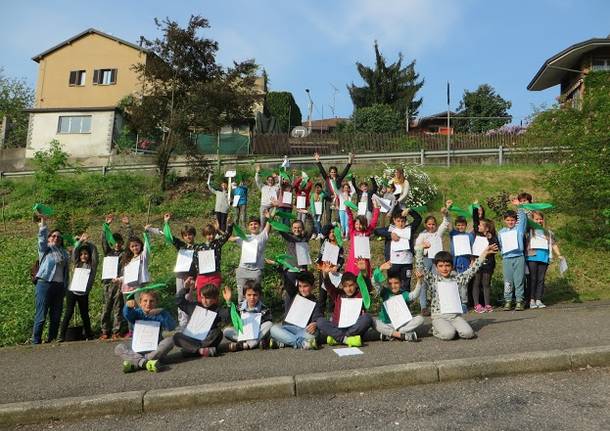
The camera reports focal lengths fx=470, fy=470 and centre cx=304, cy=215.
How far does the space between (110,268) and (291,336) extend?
3.38 m

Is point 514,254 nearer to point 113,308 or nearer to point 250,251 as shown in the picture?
point 250,251

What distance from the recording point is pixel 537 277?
796 centimetres

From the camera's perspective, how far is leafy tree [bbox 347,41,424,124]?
41500mm

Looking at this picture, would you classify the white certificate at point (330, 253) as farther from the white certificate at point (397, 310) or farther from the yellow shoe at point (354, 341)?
the yellow shoe at point (354, 341)

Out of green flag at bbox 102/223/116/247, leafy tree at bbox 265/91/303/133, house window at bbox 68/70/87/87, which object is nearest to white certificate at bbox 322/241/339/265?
green flag at bbox 102/223/116/247

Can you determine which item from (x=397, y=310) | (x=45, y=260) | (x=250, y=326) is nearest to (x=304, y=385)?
(x=250, y=326)

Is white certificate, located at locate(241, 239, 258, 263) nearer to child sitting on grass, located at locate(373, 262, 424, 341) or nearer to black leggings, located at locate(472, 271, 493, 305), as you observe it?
child sitting on grass, located at locate(373, 262, 424, 341)

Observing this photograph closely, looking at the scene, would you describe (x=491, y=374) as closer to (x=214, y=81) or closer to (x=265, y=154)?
(x=214, y=81)

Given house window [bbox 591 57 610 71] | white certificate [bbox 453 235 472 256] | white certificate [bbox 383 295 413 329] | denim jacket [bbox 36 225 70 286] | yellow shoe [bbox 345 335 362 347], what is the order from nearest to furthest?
yellow shoe [bbox 345 335 362 347] < white certificate [bbox 383 295 413 329] < denim jacket [bbox 36 225 70 286] < white certificate [bbox 453 235 472 256] < house window [bbox 591 57 610 71]

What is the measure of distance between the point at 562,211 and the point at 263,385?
1127cm

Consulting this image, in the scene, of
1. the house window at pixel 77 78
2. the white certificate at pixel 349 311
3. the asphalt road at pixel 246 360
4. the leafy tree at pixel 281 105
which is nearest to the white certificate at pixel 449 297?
the asphalt road at pixel 246 360

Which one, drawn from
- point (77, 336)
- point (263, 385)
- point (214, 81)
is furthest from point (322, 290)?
point (214, 81)

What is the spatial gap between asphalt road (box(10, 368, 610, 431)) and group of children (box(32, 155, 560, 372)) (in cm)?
125

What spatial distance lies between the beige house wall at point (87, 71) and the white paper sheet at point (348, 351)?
32414 millimetres
